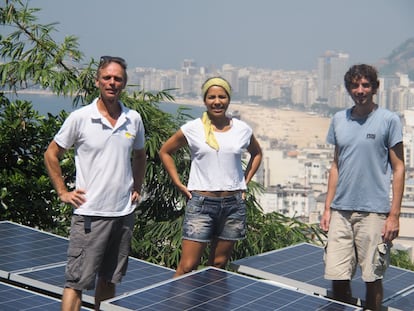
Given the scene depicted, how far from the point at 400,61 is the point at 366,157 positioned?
611 feet

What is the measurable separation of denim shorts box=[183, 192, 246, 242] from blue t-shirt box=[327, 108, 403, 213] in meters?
0.47

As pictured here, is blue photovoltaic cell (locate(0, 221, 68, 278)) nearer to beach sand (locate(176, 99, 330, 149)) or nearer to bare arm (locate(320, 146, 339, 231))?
bare arm (locate(320, 146, 339, 231))

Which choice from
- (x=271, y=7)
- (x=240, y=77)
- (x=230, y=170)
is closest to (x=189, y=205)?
(x=230, y=170)

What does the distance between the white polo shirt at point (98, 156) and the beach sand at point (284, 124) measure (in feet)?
389

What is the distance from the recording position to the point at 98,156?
9.86ft

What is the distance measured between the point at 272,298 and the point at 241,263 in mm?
897

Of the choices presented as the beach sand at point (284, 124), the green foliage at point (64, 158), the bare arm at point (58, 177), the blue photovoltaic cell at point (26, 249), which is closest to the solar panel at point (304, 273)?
the blue photovoltaic cell at point (26, 249)

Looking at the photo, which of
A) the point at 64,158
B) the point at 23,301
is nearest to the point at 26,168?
the point at 64,158

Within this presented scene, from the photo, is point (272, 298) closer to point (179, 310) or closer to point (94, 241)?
point (179, 310)

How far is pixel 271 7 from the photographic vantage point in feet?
638

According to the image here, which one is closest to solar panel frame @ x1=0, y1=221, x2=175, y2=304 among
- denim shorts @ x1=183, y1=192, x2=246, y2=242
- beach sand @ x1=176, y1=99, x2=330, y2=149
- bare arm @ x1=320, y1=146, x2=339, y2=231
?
denim shorts @ x1=183, y1=192, x2=246, y2=242

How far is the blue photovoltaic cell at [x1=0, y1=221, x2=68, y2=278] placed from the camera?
395cm

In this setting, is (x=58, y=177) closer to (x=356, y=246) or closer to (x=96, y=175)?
(x=96, y=175)

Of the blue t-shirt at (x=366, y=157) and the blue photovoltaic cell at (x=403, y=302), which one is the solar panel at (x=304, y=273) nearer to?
the blue photovoltaic cell at (x=403, y=302)
